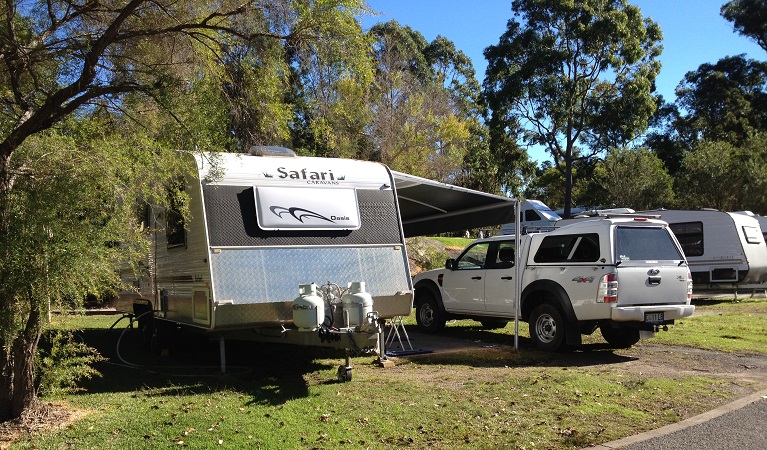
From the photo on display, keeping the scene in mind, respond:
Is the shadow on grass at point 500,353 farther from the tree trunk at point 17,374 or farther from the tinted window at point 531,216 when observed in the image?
the tinted window at point 531,216

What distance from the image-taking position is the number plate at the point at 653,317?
9.48 m

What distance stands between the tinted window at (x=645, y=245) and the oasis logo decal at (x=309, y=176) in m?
4.18

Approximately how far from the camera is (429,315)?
12.9 m

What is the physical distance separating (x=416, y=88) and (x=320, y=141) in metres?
9.79

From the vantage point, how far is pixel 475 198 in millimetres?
11375

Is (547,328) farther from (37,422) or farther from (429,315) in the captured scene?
(37,422)

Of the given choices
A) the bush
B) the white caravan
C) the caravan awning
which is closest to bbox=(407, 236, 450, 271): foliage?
the bush

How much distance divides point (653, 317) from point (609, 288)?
2.68 feet

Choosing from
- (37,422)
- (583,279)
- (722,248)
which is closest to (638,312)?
(583,279)

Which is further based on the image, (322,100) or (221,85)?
(322,100)

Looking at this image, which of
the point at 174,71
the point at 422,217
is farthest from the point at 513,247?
the point at 174,71

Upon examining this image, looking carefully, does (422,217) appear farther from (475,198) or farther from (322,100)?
(322,100)

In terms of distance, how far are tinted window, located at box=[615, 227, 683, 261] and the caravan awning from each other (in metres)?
1.91

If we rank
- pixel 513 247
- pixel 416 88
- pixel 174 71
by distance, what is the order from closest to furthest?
pixel 174 71, pixel 513 247, pixel 416 88
